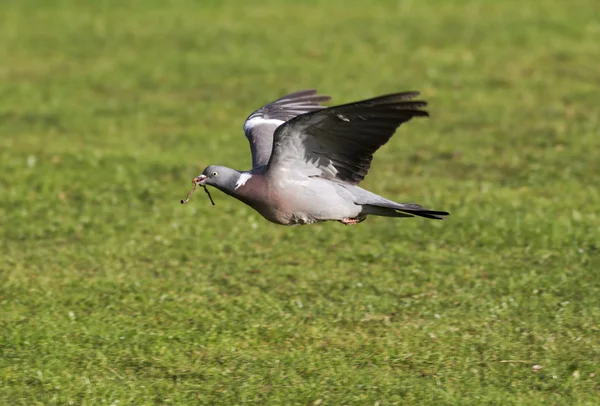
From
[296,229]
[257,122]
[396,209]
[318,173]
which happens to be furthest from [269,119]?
[296,229]

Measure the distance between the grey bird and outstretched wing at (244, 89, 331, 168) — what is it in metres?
0.58

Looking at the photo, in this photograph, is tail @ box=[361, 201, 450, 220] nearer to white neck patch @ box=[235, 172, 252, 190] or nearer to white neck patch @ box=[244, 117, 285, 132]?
white neck patch @ box=[235, 172, 252, 190]

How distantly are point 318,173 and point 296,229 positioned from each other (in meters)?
3.95

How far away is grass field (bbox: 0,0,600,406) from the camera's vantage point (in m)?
8.00

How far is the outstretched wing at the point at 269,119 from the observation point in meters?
8.53

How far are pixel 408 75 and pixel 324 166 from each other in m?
10.6

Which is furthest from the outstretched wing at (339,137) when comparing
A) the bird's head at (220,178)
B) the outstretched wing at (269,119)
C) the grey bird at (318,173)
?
the outstretched wing at (269,119)

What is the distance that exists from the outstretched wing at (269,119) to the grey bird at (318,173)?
0.58 metres

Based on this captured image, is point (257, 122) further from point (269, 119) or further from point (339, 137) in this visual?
point (339, 137)

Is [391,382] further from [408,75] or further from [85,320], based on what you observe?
[408,75]

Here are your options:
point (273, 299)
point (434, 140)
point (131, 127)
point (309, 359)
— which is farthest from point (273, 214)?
point (131, 127)

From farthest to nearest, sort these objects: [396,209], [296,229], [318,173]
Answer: [296,229] → [318,173] → [396,209]

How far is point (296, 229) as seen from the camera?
1169 centimetres

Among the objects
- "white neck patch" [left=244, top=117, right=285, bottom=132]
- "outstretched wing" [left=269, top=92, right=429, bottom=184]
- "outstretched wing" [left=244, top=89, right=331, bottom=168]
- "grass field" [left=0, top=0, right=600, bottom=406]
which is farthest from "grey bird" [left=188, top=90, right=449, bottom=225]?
"grass field" [left=0, top=0, right=600, bottom=406]
